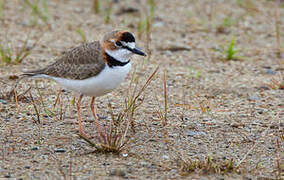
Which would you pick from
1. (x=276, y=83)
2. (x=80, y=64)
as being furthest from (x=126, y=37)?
(x=276, y=83)

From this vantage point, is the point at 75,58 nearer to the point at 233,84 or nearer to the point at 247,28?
the point at 233,84

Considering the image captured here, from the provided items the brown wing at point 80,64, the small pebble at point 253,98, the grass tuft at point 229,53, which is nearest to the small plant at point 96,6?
the grass tuft at point 229,53

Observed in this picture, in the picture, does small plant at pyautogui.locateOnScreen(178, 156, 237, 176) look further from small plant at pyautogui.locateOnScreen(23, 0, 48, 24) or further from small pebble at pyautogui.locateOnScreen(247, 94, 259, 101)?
small plant at pyautogui.locateOnScreen(23, 0, 48, 24)

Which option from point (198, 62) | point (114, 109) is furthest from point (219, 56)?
point (114, 109)

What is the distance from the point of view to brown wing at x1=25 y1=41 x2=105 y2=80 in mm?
3934

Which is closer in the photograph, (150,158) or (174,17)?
(150,158)

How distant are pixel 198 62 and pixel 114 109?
194 cm

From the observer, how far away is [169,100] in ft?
17.0

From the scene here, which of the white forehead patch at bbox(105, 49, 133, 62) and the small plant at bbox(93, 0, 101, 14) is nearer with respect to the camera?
the white forehead patch at bbox(105, 49, 133, 62)

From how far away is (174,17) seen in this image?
26.6 feet

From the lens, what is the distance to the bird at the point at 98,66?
3.88 m

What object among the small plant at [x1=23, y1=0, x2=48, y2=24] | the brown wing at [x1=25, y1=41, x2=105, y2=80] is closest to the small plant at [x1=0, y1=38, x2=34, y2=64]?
the small plant at [x1=23, y1=0, x2=48, y2=24]

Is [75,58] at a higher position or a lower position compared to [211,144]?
higher

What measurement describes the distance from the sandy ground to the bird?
441 mm
